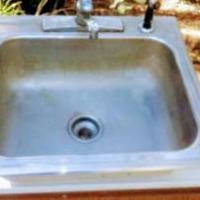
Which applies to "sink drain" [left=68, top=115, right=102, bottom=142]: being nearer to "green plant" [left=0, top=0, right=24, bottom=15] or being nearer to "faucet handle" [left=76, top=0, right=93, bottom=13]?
"faucet handle" [left=76, top=0, right=93, bottom=13]

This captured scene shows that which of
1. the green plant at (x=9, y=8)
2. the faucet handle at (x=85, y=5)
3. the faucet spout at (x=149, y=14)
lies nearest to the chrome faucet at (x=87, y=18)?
the faucet handle at (x=85, y=5)

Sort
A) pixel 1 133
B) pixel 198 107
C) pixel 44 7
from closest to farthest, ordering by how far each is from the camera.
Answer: pixel 198 107 → pixel 1 133 → pixel 44 7

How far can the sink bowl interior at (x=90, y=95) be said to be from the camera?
43.9 inches

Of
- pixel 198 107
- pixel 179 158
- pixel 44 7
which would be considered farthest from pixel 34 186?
pixel 44 7

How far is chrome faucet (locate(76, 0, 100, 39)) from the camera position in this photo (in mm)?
1101

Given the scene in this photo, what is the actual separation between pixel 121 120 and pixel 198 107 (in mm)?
245

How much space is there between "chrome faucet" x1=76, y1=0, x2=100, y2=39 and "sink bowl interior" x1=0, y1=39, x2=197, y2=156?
43mm

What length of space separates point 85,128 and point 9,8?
0.85 metres

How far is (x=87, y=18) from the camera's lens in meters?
1.15

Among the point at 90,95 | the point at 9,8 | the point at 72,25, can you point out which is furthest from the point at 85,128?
the point at 9,8

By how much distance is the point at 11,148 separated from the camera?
42.6 inches

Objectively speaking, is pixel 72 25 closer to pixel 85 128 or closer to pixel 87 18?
pixel 87 18

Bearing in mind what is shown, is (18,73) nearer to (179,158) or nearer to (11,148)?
(11,148)

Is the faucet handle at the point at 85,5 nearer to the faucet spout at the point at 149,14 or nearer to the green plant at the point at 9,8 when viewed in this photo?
the faucet spout at the point at 149,14
